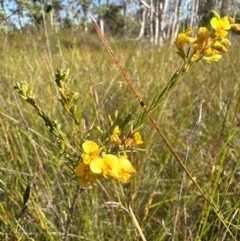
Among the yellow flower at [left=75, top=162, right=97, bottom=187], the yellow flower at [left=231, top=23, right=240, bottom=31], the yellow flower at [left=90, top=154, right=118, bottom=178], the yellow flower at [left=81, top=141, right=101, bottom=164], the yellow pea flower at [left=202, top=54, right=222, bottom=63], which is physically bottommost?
the yellow flower at [left=75, top=162, right=97, bottom=187]

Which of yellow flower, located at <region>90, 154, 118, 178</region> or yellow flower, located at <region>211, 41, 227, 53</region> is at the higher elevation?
yellow flower, located at <region>211, 41, 227, 53</region>

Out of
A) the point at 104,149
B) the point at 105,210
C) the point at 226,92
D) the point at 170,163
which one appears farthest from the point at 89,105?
the point at 104,149

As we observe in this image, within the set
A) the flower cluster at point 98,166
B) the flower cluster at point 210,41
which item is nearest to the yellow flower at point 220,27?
the flower cluster at point 210,41

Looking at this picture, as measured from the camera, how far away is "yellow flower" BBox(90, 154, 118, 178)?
431 mm

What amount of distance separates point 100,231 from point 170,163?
433 millimetres

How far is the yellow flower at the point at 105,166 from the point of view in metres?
0.43

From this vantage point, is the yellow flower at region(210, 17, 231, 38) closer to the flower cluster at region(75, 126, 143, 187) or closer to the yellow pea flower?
the yellow pea flower

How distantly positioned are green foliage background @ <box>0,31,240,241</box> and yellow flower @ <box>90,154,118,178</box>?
0.31 feet

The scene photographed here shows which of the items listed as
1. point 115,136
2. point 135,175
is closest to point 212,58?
point 115,136

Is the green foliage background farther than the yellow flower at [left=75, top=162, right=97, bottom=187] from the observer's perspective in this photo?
Yes

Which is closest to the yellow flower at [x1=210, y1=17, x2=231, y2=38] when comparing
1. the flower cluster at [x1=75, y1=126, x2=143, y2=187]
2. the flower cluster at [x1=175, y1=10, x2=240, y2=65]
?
the flower cluster at [x1=175, y1=10, x2=240, y2=65]

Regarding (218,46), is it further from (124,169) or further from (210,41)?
(124,169)

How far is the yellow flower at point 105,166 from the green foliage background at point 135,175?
10cm

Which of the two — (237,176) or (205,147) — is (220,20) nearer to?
(237,176)
